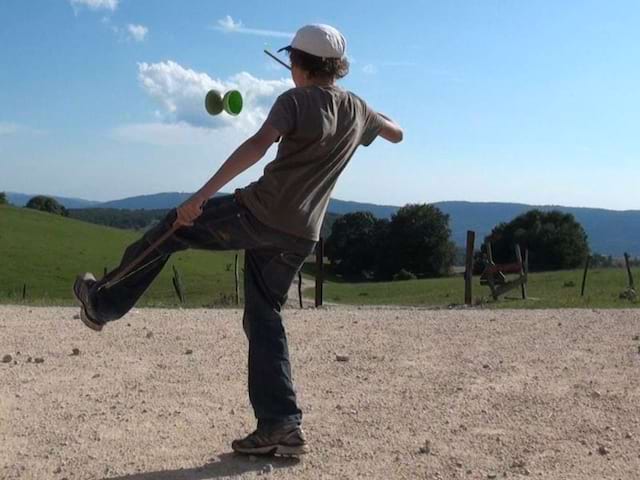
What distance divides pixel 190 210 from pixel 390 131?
1256 millimetres

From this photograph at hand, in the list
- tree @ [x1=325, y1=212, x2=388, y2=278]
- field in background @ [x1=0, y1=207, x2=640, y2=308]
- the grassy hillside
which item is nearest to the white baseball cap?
field in background @ [x1=0, y1=207, x2=640, y2=308]

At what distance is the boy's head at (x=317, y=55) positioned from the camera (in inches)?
163

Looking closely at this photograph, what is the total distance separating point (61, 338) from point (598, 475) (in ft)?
16.3

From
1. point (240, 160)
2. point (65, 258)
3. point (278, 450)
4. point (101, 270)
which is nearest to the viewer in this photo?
point (240, 160)

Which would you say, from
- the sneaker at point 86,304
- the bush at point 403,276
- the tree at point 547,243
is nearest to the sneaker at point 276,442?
the sneaker at point 86,304

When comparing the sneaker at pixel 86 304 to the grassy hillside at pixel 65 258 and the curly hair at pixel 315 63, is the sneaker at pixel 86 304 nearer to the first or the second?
the curly hair at pixel 315 63

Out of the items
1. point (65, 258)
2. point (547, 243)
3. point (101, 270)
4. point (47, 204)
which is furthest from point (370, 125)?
point (47, 204)

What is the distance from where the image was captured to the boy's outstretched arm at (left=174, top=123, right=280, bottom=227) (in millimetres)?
3910

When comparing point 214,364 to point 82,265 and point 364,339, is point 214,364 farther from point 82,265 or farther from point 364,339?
point 82,265

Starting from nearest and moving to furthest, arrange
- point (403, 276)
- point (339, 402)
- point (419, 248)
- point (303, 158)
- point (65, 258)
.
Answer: point (303, 158)
point (339, 402)
point (65, 258)
point (403, 276)
point (419, 248)

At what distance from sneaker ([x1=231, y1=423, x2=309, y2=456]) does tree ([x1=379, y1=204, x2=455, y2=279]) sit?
8122 cm

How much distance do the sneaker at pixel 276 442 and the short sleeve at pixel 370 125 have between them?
4.93 feet

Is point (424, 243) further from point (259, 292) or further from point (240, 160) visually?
point (240, 160)

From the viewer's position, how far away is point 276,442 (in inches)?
169
